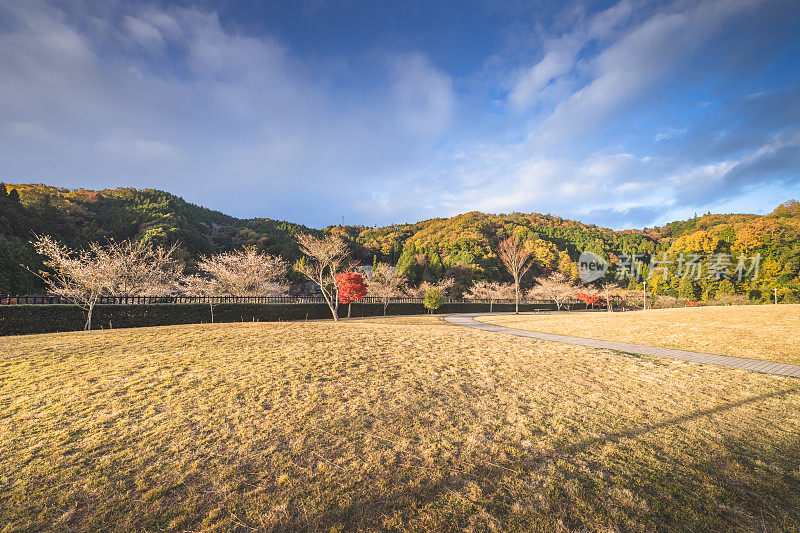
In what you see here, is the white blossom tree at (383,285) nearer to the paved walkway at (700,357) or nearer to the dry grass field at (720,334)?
the dry grass field at (720,334)

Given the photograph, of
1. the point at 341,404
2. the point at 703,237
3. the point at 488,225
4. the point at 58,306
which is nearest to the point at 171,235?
the point at 58,306

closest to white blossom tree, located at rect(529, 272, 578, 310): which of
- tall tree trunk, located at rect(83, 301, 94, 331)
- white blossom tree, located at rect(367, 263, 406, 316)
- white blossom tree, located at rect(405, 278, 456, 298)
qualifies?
white blossom tree, located at rect(405, 278, 456, 298)

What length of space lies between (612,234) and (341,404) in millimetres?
92037

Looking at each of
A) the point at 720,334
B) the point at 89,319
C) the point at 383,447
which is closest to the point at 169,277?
the point at 89,319

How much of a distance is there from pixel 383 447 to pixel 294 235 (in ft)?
145

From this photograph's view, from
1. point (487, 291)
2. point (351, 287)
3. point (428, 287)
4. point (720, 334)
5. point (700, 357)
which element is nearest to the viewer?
point (700, 357)

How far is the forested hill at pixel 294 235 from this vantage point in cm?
2967

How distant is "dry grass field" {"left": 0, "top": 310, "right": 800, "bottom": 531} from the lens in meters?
2.34

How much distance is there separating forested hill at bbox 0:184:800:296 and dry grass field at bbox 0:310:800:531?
27414mm

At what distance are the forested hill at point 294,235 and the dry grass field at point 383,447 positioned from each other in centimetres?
2741

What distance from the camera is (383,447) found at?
333cm

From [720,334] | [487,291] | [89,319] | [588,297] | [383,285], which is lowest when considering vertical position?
[588,297]

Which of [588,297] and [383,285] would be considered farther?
[588,297]

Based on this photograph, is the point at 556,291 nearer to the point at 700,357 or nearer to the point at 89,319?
the point at 700,357
